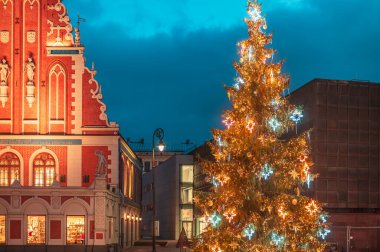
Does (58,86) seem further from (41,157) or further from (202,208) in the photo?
(202,208)

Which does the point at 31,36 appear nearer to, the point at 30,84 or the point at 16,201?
the point at 30,84

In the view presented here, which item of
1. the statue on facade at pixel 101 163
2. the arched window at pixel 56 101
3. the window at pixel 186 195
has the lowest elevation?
the window at pixel 186 195

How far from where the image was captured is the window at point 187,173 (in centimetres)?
8750

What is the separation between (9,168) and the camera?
4900 cm

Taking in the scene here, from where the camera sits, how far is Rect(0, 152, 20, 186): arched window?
48.8 meters

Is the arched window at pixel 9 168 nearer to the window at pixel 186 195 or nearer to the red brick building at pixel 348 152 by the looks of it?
the red brick building at pixel 348 152

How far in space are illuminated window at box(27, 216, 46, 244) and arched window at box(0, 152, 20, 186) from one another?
4.24m

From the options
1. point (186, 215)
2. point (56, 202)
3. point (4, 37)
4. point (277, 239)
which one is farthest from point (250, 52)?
point (186, 215)

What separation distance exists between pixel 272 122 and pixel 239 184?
6.42 ft

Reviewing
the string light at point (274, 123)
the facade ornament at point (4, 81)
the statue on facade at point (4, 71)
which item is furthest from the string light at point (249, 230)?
the statue on facade at point (4, 71)

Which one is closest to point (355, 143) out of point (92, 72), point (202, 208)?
point (92, 72)

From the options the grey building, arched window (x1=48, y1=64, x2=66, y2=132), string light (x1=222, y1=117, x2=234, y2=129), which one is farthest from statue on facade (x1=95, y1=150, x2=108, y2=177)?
the grey building

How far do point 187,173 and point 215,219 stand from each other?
6839 cm

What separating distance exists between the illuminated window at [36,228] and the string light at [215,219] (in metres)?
28.5
